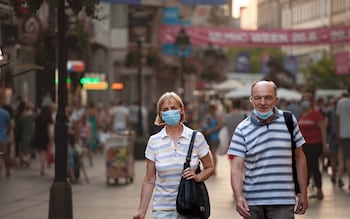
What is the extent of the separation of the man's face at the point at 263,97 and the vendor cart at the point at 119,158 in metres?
14.4

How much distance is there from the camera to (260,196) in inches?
346

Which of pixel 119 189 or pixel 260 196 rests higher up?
pixel 260 196

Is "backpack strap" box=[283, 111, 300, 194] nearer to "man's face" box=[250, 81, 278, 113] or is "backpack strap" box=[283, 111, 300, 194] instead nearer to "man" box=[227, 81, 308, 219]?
"man" box=[227, 81, 308, 219]

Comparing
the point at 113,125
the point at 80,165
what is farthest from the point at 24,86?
the point at 80,165

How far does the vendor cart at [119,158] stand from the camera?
2316cm

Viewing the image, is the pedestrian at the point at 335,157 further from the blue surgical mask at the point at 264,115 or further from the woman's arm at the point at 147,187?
the blue surgical mask at the point at 264,115

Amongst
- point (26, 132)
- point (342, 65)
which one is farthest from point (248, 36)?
point (342, 65)

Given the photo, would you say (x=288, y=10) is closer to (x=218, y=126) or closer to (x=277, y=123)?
(x=218, y=126)

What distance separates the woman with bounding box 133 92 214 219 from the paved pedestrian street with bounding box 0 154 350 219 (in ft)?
22.2

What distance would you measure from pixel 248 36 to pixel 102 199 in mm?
29994

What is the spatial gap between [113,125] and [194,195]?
26054mm

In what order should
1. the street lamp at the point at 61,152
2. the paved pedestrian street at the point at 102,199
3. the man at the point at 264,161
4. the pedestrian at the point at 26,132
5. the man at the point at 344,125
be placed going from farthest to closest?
1. the pedestrian at the point at 26,132
2. the man at the point at 344,125
3. the paved pedestrian street at the point at 102,199
4. the street lamp at the point at 61,152
5. the man at the point at 264,161

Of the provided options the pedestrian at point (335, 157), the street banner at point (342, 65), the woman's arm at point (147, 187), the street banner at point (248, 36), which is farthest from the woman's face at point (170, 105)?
the street banner at point (342, 65)

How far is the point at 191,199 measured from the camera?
9023 mm
